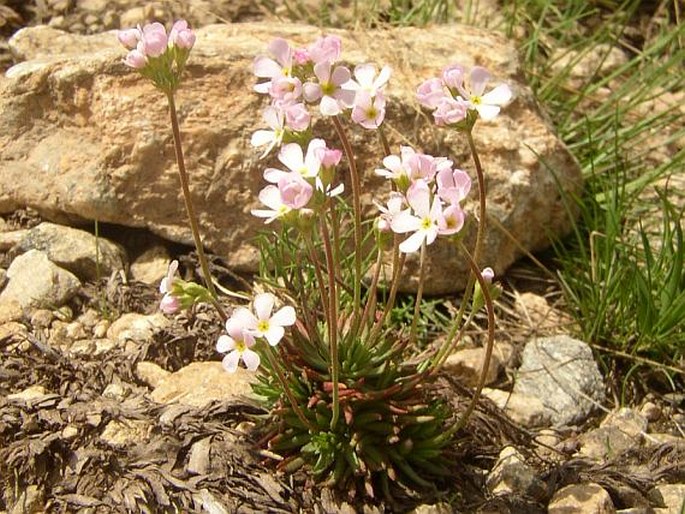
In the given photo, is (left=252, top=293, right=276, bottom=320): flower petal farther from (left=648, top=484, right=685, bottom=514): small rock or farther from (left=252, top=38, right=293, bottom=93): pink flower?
(left=648, top=484, right=685, bottom=514): small rock

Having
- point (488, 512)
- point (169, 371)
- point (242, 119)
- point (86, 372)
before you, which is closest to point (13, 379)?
point (86, 372)

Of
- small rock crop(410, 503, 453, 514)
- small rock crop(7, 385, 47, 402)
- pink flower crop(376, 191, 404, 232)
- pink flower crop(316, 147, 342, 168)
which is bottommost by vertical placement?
small rock crop(7, 385, 47, 402)

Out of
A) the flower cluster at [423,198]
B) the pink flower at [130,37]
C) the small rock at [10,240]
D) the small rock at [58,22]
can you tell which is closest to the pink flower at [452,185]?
the flower cluster at [423,198]

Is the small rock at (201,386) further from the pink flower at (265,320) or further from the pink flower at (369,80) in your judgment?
the pink flower at (369,80)

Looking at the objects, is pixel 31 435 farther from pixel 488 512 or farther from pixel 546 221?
pixel 546 221

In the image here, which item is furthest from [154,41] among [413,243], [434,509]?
[434,509]

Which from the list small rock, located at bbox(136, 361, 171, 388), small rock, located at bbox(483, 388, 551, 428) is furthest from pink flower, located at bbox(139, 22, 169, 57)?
small rock, located at bbox(483, 388, 551, 428)

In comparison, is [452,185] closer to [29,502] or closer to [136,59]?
[136,59]
